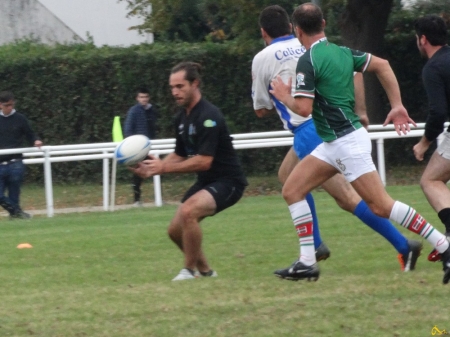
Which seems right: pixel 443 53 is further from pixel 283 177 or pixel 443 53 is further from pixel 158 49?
pixel 158 49

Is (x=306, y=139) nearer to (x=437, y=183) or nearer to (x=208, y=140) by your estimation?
(x=208, y=140)

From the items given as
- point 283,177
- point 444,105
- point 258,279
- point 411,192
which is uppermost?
point 444,105

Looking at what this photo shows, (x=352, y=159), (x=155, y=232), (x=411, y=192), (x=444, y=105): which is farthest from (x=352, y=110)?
(x=411, y=192)

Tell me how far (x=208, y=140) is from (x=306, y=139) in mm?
842

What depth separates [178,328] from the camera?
18.8ft

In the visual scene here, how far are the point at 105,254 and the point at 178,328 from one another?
4.13 metres

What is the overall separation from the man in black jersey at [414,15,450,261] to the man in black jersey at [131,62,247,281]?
1579mm

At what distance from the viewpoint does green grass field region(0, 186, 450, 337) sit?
575 cm

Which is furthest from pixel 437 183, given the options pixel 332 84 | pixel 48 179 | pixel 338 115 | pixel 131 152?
pixel 48 179

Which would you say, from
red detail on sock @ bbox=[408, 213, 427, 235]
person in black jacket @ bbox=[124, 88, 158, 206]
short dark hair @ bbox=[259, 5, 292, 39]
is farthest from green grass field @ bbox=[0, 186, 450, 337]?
person in black jacket @ bbox=[124, 88, 158, 206]

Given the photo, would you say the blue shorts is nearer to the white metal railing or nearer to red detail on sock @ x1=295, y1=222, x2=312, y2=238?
red detail on sock @ x1=295, y1=222, x2=312, y2=238

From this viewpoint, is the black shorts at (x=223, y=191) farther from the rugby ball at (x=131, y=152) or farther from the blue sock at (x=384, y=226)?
the blue sock at (x=384, y=226)

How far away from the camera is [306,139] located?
7.81 m

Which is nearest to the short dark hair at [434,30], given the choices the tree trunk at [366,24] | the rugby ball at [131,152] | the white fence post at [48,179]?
the rugby ball at [131,152]
